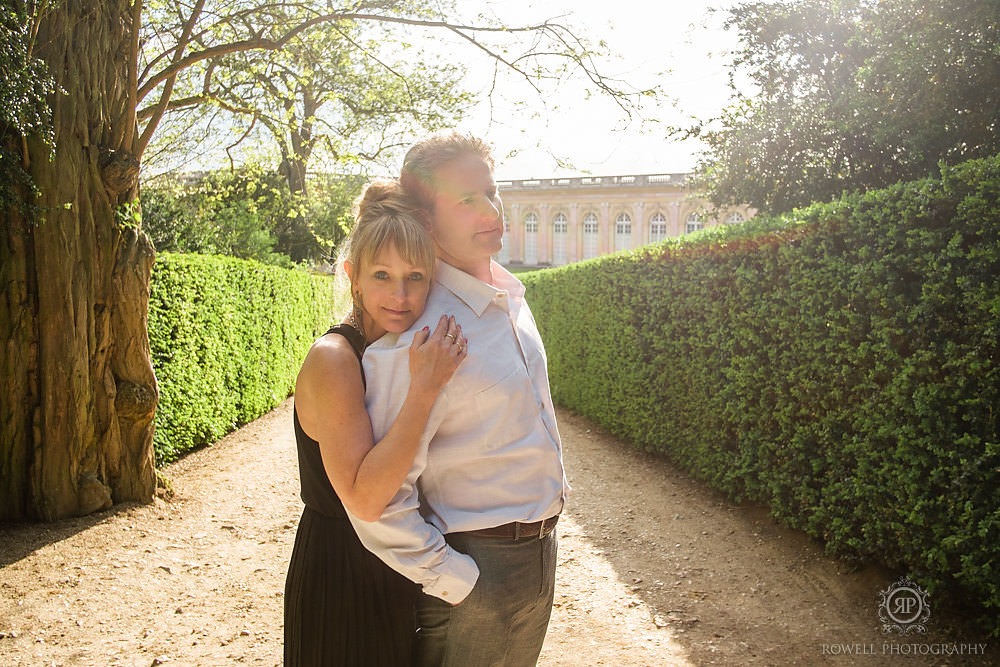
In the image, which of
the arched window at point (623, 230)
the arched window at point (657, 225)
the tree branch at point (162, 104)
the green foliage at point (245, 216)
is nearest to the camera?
the tree branch at point (162, 104)

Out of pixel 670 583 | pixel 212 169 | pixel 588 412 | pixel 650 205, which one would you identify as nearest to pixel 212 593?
pixel 670 583

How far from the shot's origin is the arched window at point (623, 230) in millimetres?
57188

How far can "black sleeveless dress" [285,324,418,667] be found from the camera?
179 cm

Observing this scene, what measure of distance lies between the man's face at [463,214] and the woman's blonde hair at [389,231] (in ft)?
0.26

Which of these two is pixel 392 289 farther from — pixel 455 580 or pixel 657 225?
pixel 657 225

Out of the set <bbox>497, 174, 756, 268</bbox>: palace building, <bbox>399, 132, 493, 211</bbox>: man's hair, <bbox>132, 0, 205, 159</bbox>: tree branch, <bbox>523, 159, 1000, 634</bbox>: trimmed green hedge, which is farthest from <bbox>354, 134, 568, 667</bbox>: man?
<bbox>497, 174, 756, 268</bbox>: palace building

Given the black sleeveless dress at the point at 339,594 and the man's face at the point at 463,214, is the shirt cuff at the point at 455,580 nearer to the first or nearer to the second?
the black sleeveless dress at the point at 339,594

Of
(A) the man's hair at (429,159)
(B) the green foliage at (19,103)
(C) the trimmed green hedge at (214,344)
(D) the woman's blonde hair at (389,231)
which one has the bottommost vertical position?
(C) the trimmed green hedge at (214,344)

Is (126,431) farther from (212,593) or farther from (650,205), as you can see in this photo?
(650,205)

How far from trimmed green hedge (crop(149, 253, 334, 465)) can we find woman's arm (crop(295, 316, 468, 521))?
235 inches

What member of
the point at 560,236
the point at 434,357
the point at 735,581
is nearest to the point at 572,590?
the point at 735,581

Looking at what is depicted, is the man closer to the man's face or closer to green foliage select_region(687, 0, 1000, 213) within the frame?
the man's face

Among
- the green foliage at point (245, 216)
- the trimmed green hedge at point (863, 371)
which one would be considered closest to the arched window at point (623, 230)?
the green foliage at point (245, 216)

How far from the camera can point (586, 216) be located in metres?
58.6
